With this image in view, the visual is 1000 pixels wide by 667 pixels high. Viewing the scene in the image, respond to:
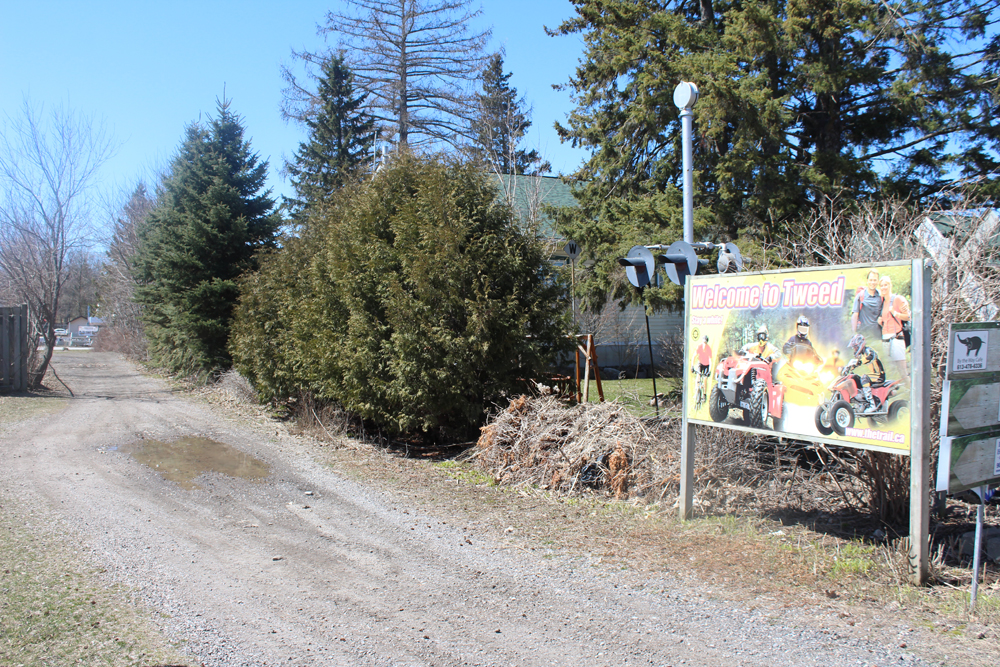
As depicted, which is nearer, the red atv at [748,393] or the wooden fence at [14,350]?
the red atv at [748,393]

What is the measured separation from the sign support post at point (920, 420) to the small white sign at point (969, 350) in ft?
0.61

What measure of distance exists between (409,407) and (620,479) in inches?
134

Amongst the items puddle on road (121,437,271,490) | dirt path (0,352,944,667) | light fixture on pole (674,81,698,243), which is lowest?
puddle on road (121,437,271,490)

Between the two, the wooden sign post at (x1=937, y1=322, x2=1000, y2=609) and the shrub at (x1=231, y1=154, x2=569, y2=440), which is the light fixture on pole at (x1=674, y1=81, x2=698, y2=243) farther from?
the wooden sign post at (x1=937, y1=322, x2=1000, y2=609)

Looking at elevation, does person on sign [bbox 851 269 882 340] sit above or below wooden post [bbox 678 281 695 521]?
above

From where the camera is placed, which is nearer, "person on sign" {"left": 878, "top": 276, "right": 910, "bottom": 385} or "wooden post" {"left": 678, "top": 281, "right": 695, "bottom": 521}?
"person on sign" {"left": 878, "top": 276, "right": 910, "bottom": 385}

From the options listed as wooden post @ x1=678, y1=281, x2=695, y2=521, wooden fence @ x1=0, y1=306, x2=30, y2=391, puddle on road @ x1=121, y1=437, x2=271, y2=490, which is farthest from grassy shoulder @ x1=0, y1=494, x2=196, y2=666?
wooden fence @ x1=0, y1=306, x2=30, y2=391

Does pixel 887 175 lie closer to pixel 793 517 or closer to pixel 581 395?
pixel 581 395

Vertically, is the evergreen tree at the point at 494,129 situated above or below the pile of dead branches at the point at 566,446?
above

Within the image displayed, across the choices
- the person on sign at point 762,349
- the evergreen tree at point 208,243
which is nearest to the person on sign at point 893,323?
the person on sign at point 762,349

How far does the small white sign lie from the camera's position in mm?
4420

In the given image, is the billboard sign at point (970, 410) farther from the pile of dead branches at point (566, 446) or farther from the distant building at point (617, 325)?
the distant building at point (617, 325)

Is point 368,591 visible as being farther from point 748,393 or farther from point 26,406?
point 26,406

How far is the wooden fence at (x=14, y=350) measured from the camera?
58.1 feet
